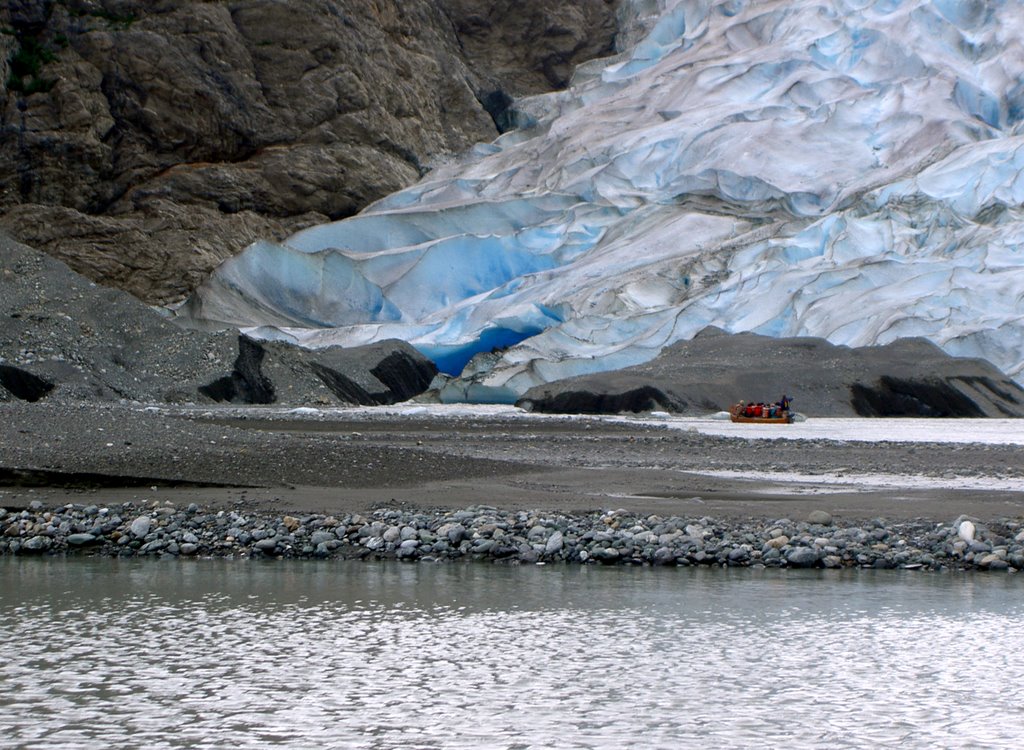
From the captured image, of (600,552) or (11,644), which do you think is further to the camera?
(600,552)

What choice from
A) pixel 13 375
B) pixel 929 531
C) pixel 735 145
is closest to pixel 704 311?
pixel 735 145

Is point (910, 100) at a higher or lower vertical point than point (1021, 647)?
higher

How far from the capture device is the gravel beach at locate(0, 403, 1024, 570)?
22.9 feet

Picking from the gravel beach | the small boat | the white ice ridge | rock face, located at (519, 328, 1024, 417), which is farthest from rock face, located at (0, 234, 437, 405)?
the gravel beach

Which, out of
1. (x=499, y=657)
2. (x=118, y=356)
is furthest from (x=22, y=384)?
(x=499, y=657)

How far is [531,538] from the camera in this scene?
703 cm

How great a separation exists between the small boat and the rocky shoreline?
11.1 metres

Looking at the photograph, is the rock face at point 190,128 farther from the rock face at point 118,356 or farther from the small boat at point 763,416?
the small boat at point 763,416

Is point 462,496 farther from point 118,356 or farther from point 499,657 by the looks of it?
point 118,356

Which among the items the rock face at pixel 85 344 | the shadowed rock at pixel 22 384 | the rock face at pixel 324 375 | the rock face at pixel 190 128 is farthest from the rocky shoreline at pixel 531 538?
the rock face at pixel 190 128

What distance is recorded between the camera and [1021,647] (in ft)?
16.5

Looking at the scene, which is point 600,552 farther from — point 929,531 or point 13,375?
point 13,375

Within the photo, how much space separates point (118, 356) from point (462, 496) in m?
12.3

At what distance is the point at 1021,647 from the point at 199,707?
2957 mm
